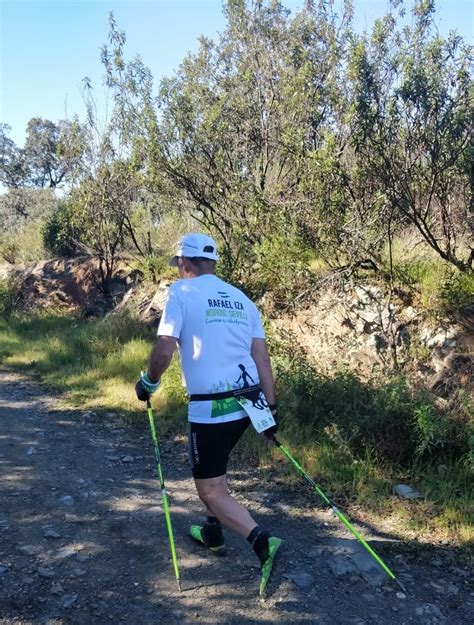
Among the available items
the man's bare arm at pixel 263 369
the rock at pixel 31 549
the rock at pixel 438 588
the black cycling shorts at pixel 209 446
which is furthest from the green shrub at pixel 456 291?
the rock at pixel 31 549

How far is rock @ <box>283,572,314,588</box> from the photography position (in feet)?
10.9

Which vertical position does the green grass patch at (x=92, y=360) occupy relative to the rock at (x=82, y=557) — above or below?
above

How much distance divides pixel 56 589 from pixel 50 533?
0.71m

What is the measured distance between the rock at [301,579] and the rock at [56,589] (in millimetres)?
1339

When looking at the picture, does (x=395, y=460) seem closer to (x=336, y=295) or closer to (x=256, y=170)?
(x=336, y=295)

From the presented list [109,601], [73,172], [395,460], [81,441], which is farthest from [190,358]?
[73,172]

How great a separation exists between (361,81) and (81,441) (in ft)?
15.9

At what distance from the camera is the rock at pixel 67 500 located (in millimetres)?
4333

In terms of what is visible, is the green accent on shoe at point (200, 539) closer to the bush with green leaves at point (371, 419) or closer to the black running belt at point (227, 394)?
the black running belt at point (227, 394)

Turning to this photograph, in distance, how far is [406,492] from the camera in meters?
4.50

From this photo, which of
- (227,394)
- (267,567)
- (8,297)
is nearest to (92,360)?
(227,394)

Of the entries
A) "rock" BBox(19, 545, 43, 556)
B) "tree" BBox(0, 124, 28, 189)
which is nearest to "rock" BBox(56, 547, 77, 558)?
"rock" BBox(19, 545, 43, 556)

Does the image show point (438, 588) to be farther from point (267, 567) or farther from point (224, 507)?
point (224, 507)

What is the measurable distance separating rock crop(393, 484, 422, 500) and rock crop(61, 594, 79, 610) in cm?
264
